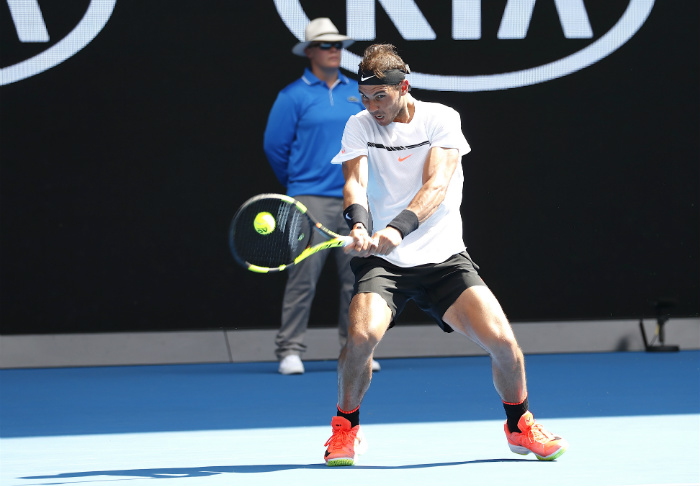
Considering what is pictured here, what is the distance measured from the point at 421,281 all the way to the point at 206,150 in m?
3.25

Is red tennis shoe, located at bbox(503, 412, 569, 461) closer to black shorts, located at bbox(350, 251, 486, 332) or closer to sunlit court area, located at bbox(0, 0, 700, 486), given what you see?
black shorts, located at bbox(350, 251, 486, 332)

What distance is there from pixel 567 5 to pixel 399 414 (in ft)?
10.8

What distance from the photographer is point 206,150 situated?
23.9ft

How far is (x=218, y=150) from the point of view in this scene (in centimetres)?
730

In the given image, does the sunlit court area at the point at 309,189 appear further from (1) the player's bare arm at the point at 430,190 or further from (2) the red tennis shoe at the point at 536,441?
(1) the player's bare arm at the point at 430,190

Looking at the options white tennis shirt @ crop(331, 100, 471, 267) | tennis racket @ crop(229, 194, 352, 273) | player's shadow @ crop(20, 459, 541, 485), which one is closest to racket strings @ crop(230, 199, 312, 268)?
tennis racket @ crop(229, 194, 352, 273)

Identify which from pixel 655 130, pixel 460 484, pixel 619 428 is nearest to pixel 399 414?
pixel 619 428

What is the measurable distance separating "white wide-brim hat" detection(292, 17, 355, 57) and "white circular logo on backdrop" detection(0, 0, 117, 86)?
1.29 metres

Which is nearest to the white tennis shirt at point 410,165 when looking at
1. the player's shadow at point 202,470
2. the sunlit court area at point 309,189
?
the player's shadow at point 202,470

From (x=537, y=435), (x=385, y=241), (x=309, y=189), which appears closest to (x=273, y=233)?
(x=385, y=241)

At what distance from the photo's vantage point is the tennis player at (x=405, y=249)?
4.13m

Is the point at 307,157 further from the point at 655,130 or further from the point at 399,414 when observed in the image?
the point at 655,130

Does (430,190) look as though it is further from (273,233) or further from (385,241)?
(273,233)

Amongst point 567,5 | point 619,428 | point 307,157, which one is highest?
Answer: point 567,5
